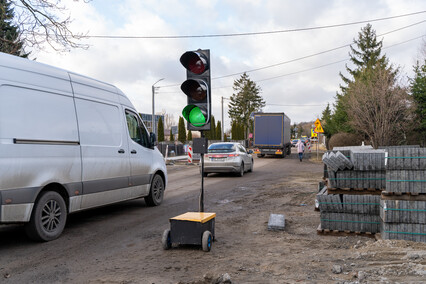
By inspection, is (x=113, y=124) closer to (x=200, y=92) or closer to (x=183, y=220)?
(x=200, y=92)

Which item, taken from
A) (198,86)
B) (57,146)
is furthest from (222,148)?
(57,146)

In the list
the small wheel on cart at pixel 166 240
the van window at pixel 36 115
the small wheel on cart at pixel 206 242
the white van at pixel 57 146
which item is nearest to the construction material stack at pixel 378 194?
the small wheel on cart at pixel 206 242

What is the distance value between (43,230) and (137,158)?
2.96 meters

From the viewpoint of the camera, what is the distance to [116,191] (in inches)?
301

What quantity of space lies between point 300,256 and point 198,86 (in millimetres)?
3183

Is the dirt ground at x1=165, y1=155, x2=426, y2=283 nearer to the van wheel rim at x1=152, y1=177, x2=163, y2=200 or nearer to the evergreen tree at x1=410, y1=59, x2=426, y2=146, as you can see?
the van wheel rim at x1=152, y1=177, x2=163, y2=200

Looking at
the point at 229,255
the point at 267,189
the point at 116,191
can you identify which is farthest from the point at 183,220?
the point at 267,189

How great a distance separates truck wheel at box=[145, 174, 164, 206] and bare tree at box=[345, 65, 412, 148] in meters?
18.7

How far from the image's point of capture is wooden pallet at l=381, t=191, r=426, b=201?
557 cm

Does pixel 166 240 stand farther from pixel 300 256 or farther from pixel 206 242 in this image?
pixel 300 256

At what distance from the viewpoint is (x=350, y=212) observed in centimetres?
627

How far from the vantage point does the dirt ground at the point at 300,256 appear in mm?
4301

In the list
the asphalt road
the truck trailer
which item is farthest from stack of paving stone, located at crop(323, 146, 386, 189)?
the truck trailer

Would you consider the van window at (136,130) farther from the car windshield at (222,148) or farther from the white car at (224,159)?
the car windshield at (222,148)
